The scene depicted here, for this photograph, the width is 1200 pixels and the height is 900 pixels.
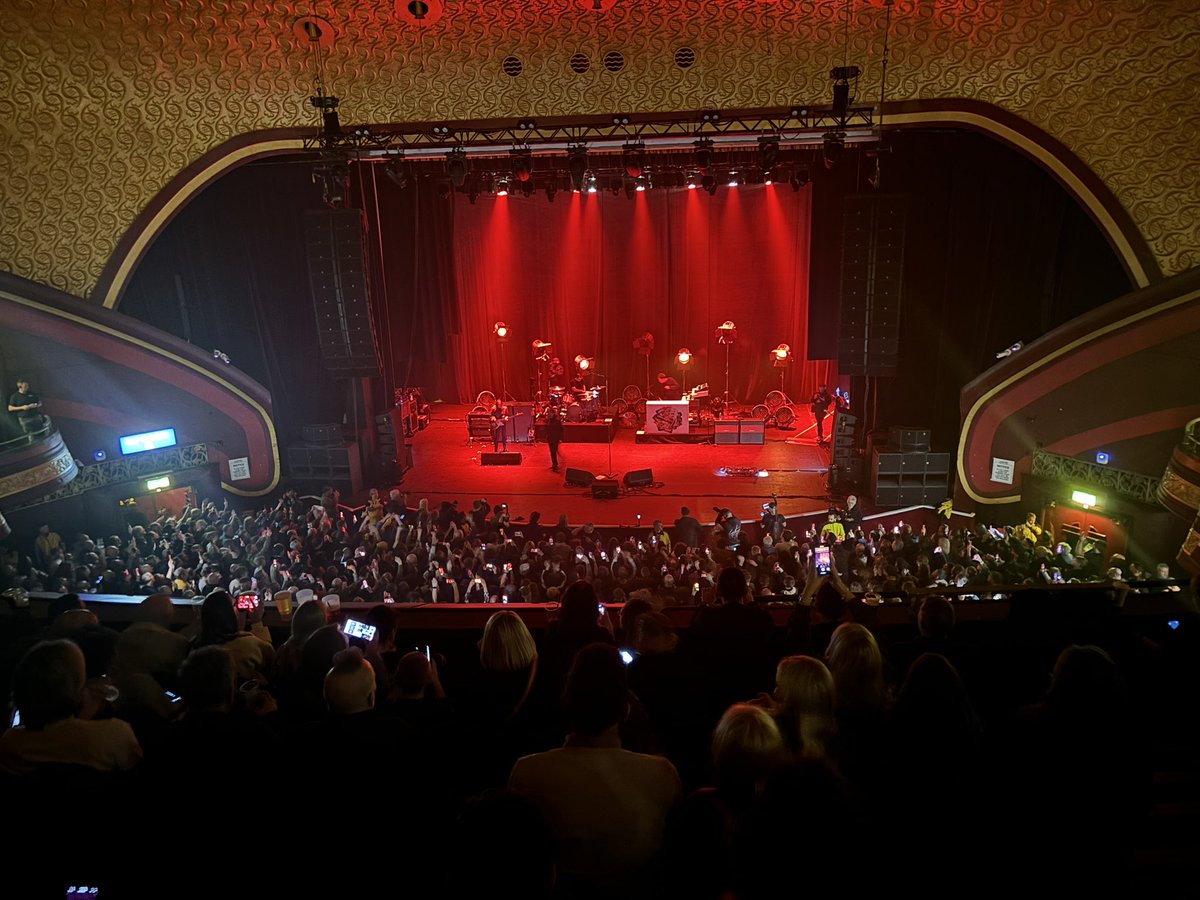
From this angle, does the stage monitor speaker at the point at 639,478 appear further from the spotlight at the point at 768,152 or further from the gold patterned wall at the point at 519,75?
the gold patterned wall at the point at 519,75

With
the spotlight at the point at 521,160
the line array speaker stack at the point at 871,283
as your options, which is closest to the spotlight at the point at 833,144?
the line array speaker stack at the point at 871,283

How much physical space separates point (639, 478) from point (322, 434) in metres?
5.51

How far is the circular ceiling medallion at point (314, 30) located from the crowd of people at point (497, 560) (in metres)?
6.55

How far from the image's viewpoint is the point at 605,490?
13.2 meters

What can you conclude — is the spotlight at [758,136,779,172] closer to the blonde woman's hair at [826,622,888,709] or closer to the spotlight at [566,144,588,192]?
the spotlight at [566,144,588,192]

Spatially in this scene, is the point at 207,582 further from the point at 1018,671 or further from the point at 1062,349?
the point at 1062,349

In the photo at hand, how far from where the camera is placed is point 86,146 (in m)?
12.2

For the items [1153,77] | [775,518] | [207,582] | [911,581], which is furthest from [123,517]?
[1153,77]

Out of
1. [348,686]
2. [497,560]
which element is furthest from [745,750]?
[497,560]

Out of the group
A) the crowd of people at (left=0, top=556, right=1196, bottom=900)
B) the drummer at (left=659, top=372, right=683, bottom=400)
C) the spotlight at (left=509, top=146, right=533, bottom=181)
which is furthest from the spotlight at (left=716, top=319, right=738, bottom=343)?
the crowd of people at (left=0, top=556, right=1196, bottom=900)

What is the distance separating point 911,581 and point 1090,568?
9.49ft

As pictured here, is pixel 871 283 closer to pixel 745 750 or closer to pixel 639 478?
pixel 639 478

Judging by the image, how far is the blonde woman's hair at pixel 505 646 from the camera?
3.24 meters

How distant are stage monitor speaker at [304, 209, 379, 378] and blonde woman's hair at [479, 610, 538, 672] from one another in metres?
11.4
